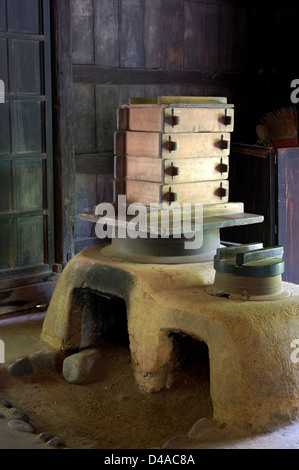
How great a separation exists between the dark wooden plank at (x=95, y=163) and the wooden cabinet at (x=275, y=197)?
1.38 meters

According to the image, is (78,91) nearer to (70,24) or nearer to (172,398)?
(70,24)

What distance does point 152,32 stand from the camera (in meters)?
6.99

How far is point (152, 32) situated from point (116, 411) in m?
4.02

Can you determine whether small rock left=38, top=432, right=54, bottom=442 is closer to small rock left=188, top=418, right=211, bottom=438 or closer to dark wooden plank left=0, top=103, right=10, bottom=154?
small rock left=188, top=418, right=211, bottom=438

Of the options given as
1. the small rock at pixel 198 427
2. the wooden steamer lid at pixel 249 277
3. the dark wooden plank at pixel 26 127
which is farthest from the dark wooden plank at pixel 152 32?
the small rock at pixel 198 427

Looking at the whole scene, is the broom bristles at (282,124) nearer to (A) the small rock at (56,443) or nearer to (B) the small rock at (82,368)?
(B) the small rock at (82,368)

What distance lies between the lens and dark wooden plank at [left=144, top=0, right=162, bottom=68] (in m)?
6.93

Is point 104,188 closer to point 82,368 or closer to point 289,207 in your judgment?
point 289,207

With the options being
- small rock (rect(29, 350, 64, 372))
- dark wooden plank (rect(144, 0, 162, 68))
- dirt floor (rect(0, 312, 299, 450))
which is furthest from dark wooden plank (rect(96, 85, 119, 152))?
small rock (rect(29, 350, 64, 372))

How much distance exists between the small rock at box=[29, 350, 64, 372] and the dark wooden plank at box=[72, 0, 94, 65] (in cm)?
280

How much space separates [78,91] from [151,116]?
1.61 metres

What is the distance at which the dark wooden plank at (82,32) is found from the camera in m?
6.41

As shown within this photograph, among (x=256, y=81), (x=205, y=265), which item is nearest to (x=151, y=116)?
(x=205, y=265)

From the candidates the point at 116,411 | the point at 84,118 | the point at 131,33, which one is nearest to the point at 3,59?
the point at 84,118
